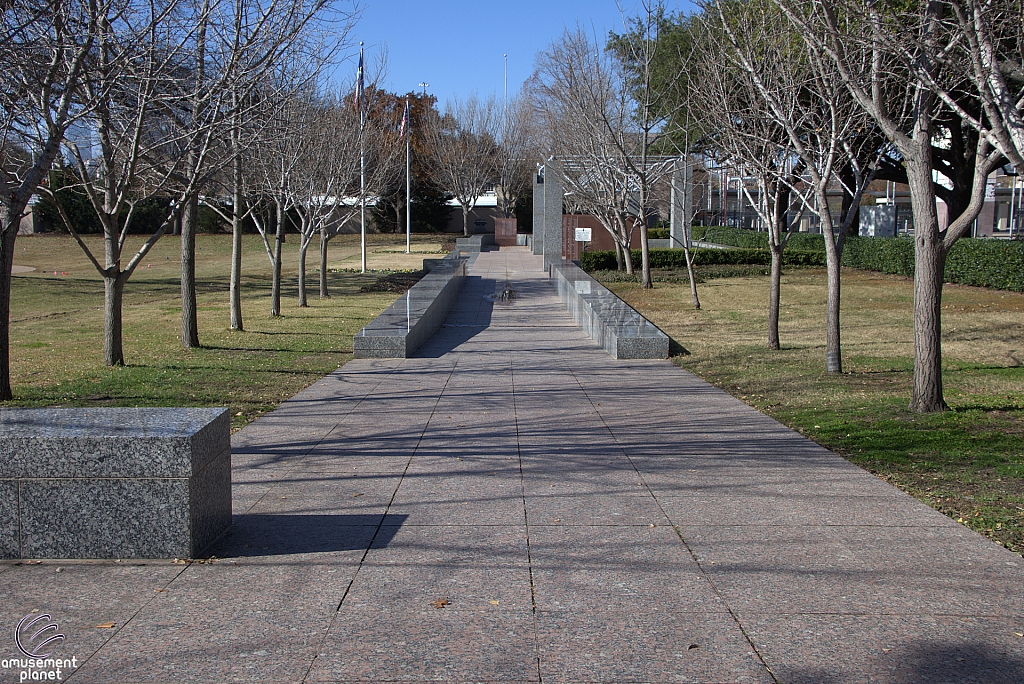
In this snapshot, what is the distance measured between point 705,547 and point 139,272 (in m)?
35.9

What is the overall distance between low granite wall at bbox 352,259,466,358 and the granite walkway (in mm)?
4943

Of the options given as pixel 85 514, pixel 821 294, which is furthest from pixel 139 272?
pixel 85 514

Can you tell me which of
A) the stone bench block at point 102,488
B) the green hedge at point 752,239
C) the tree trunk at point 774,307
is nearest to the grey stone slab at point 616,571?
the stone bench block at point 102,488

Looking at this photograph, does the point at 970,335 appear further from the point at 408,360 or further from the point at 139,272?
the point at 139,272

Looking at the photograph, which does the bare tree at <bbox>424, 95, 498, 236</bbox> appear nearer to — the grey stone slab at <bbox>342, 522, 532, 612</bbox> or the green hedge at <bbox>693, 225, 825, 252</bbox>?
the green hedge at <bbox>693, 225, 825, 252</bbox>

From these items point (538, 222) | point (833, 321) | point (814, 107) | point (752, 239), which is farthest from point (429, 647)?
point (752, 239)

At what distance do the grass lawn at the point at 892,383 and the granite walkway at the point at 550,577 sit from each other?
0.43m

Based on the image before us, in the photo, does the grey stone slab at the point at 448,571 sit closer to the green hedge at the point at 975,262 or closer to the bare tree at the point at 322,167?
the bare tree at the point at 322,167

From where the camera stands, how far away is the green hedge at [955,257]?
23.2 metres

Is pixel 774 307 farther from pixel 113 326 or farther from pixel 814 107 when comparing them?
pixel 113 326

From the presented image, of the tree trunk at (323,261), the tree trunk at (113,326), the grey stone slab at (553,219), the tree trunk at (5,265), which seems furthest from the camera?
the grey stone slab at (553,219)

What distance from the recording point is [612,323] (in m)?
13.9

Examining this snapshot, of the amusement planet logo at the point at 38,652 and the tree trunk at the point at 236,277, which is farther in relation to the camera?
the tree trunk at the point at 236,277

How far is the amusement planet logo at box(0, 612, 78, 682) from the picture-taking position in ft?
11.2
